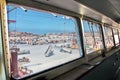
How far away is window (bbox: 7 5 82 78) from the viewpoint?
2.16 meters

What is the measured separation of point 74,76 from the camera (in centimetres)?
302

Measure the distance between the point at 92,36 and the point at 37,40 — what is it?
294cm

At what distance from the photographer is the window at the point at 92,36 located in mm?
4630

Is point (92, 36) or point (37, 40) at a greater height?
point (92, 36)

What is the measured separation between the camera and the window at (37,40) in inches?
85.0

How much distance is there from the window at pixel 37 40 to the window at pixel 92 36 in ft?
2.75

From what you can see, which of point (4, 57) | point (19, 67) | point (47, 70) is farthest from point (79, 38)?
point (4, 57)

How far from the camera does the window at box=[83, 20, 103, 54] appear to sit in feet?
15.2

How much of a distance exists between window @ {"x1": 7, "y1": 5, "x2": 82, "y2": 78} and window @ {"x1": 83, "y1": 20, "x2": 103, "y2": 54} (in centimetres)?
84

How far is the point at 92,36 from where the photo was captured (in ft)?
17.7

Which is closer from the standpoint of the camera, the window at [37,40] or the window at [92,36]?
the window at [37,40]

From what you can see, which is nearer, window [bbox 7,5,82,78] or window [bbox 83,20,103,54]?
window [bbox 7,5,82,78]

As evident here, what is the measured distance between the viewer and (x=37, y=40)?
8.76 ft

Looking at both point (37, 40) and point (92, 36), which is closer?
point (37, 40)
